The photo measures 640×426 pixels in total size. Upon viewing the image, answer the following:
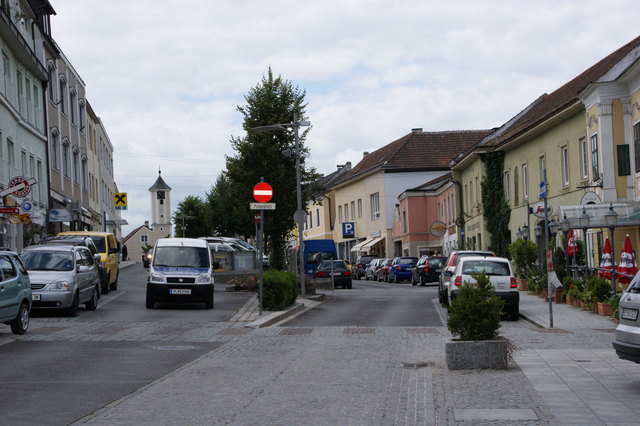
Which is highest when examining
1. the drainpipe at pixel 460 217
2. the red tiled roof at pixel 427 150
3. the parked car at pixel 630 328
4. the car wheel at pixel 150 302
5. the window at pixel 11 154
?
the red tiled roof at pixel 427 150

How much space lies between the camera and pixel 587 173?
32.0 m

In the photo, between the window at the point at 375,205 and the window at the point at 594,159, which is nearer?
the window at the point at 594,159

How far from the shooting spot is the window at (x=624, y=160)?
28547 mm

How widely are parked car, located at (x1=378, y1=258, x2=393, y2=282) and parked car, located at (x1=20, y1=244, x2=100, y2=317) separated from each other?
3237 centimetres

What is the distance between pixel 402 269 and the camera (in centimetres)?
5259

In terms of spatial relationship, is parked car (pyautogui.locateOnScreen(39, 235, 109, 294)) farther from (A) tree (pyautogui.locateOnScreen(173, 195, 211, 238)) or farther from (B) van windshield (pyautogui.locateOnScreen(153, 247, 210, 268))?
(A) tree (pyautogui.locateOnScreen(173, 195, 211, 238))

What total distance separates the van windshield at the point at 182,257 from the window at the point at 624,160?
1295 centimetres

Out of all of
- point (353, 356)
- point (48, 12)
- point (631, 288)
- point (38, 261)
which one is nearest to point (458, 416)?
point (631, 288)

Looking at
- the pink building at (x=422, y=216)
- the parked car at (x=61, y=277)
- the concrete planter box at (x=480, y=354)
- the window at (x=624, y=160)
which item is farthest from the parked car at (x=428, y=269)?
the concrete planter box at (x=480, y=354)

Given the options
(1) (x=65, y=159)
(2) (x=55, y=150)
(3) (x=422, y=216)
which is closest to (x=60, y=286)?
(2) (x=55, y=150)

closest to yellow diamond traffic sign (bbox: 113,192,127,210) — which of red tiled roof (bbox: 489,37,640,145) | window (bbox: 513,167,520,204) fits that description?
red tiled roof (bbox: 489,37,640,145)

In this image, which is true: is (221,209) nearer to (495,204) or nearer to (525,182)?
(495,204)

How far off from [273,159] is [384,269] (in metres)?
17.7

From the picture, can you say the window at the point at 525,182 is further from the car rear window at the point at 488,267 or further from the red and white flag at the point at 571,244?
the car rear window at the point at 488,267
